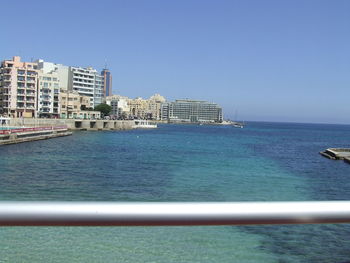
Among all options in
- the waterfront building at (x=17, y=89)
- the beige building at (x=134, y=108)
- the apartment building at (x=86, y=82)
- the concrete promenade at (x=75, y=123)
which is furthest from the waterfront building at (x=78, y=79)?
the beige building at (x=134, y=108)

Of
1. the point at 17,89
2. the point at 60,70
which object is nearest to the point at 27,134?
the point at 17,89

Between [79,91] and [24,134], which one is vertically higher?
[79,91]

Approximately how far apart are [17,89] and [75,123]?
13.5 m

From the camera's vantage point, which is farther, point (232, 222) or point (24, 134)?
point (24, 134)

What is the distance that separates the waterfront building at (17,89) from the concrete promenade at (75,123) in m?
8.96

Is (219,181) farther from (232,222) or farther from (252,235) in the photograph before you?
(232,222)

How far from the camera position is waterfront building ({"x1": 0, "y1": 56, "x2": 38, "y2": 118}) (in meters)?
82.6

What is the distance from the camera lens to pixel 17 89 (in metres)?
83.5

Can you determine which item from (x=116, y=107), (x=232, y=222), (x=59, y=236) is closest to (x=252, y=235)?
(x=59, y=236)

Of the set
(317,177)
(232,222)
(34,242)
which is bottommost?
(317,177)

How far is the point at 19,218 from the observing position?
1015 mm

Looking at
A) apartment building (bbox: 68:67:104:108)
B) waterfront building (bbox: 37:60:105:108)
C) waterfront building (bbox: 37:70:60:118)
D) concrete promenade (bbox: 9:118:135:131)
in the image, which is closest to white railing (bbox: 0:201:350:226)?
concrete promenade (bbox: 9:118:135:131)

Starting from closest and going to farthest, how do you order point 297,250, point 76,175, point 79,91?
1. point 297,250
2. point 76,175
3. point 79,91

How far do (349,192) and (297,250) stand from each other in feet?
40.9
